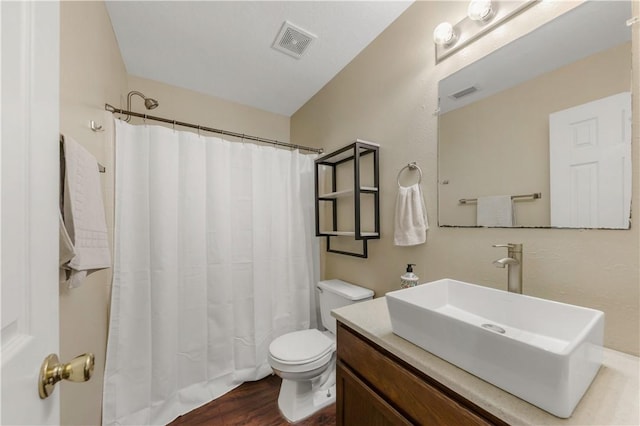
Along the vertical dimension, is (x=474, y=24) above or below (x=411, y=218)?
above

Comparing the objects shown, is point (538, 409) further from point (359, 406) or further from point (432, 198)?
point (432, 198)

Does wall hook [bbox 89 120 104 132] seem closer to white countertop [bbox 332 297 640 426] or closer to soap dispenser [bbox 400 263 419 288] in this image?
white countertop [bbox 332 297 640 426]

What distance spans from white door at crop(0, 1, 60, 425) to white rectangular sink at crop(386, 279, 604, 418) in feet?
2.75

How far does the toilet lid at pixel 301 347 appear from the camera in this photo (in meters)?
1.45

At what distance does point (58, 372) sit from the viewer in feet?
1.48

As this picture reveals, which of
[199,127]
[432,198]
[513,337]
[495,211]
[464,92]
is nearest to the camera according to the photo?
[513,337]

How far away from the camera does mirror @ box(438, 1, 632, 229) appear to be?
0.79 m

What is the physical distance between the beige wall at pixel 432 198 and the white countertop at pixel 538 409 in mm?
174

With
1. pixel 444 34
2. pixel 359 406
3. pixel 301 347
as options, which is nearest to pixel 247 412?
pixel 301 347

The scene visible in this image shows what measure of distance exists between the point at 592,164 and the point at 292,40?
1.66 m

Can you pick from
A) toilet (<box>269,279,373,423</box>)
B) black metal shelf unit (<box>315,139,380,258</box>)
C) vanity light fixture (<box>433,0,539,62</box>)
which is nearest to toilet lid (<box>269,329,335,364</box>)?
toilet (<box>269,279,373,423</box>)

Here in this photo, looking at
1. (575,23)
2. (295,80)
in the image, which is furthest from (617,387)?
(295,80)

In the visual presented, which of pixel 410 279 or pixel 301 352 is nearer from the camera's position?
pixel 410 279

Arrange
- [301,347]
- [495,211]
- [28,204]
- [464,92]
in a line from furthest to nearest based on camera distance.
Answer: [301,347]
[464,92]
[495,211]
[28,204]
